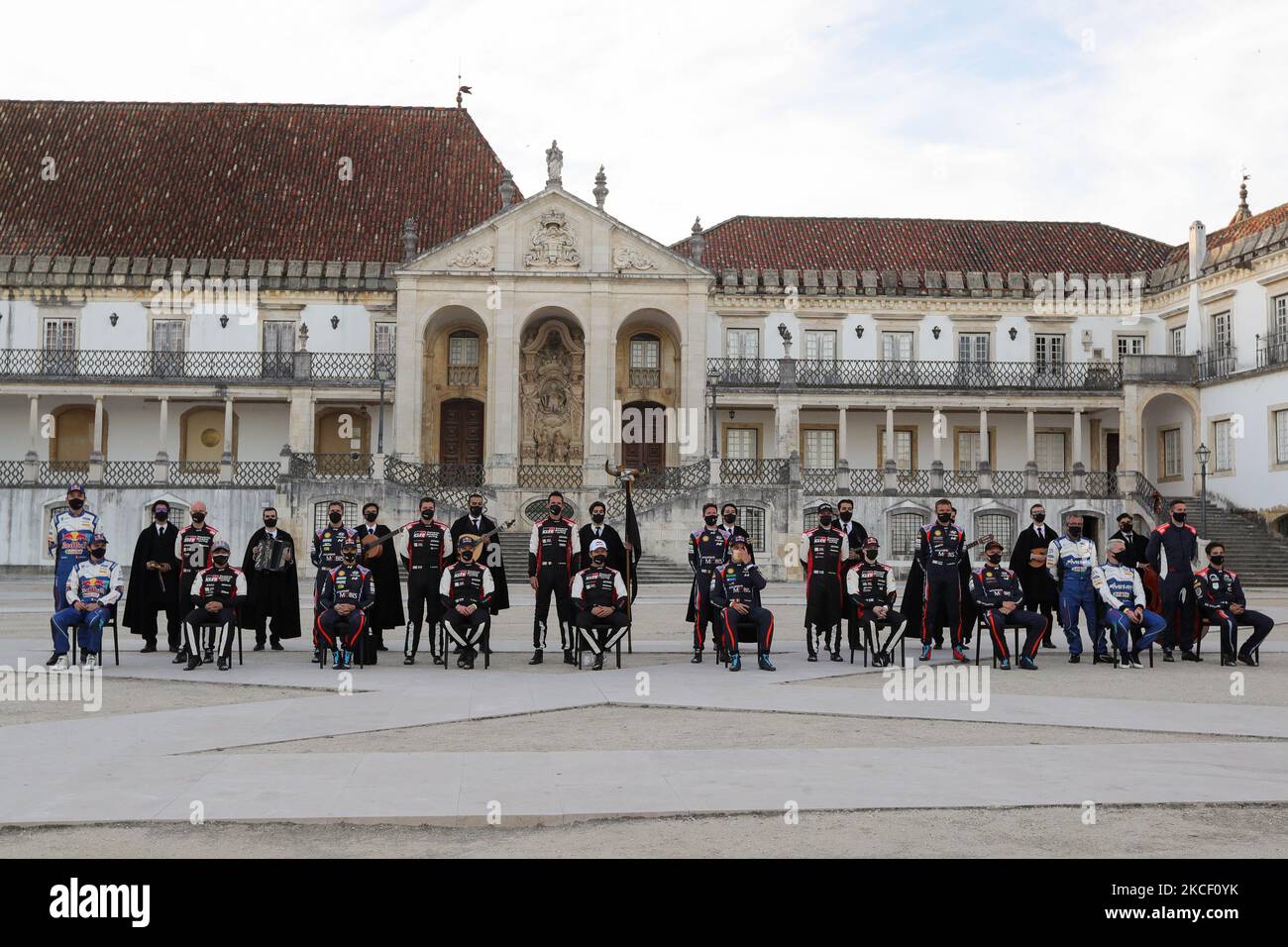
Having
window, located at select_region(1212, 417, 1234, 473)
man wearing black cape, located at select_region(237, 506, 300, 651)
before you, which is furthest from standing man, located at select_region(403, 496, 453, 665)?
window, located at select_region(1212, 417, 1234, 473)

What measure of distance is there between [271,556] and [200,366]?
29.3m

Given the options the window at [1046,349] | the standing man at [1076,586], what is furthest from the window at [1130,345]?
the standing man at [1076,586]

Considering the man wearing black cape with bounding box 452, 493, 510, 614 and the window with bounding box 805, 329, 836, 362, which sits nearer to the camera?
the man wearing black cape with bounding box 452, 493, 510, 614

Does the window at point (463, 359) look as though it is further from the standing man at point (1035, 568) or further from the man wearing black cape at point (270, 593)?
the standing man at point (1035, 568)

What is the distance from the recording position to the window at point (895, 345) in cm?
4581

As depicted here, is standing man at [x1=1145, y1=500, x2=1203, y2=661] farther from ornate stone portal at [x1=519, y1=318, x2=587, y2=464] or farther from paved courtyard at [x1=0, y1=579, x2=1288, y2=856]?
ornate stone portal at [x1=519, y1=318, x2=587, y2=464]

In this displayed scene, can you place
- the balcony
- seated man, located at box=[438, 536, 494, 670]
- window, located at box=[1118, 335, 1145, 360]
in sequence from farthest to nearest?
1. window, located at box=[1118, 335, 1145, 360]
2. the balcony
3. seated man, located at box=[438, 536, 494, 670]

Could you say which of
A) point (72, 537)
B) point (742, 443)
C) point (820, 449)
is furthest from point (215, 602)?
point (820, 449)

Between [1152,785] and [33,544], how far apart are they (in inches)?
1400

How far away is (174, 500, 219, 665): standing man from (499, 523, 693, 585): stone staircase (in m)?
18.8

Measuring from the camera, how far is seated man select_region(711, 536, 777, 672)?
14539 millimetres
